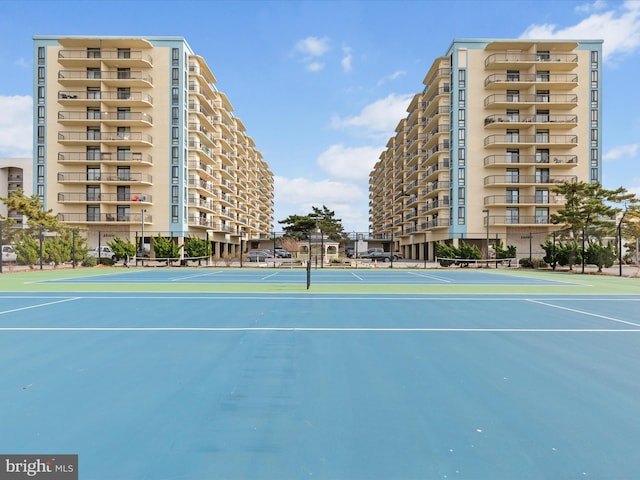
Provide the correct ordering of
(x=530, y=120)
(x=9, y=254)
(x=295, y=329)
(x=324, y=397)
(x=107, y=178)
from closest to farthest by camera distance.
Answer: (x=324, y=397) < (x=295, y=329) < (x=9, y=254) < (x=107, y=178) < (x=530, y=120)

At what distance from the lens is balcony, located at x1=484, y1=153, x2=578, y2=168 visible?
42.5 metres

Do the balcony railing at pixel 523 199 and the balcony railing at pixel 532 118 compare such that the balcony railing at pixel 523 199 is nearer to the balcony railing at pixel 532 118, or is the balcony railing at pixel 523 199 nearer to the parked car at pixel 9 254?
the balcony railing at pixel 532 118

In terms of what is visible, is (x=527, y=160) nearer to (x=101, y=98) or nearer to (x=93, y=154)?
(x=101, y=98)

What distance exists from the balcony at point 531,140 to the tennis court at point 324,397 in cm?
3992

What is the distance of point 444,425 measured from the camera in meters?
3.35

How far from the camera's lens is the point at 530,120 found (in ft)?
140

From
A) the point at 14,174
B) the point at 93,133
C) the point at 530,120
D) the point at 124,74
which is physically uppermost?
the point at 124,74

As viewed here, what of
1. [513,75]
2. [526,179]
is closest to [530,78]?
[513,75]

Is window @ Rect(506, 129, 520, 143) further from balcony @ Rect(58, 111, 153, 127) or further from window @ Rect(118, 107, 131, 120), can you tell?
window @ Rect(118, 107, 131, 120)

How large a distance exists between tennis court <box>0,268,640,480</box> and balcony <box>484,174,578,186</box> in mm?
38593

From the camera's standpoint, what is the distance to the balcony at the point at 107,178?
4178 centimetres

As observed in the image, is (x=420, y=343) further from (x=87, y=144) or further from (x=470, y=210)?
(x=87, y=144)

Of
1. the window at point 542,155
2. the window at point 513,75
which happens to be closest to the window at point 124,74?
the window at point 513,75

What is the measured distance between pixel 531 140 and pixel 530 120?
7.92 ft
